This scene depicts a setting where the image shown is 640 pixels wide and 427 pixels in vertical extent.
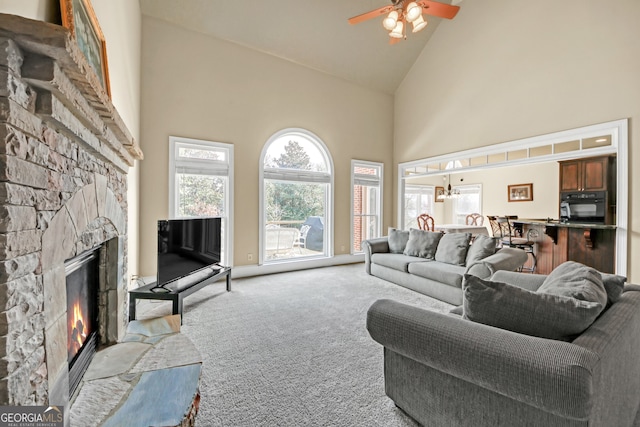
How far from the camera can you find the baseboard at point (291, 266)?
4.75 metres

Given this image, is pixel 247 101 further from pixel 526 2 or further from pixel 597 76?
pixel 597 76

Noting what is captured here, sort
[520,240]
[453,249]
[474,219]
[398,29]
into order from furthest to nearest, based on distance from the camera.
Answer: [474,219] < [520,240] < [453,249] < [398,29]

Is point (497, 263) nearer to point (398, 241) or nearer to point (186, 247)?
point (398, 241)

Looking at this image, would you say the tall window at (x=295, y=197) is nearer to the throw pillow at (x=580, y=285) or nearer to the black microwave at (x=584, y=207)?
the throw pillow at (x=580, y=285)

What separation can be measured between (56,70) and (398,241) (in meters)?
4.74

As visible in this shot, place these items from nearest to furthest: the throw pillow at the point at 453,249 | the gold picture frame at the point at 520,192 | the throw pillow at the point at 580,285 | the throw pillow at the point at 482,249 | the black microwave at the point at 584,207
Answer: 1. the throw pillow at the point at 580,285
2. the throw pillow at the point at 482,249
3. the throw pillow at the point at 453,249
4. the black microwave at the point at 584,207
5. the gold picture frame at the point at 520,192

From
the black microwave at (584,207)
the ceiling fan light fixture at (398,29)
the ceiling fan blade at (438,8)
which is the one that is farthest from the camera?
the black microwave at (584,207)

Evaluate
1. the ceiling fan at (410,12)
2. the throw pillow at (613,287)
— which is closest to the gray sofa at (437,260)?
the throw pillow at (613,287)

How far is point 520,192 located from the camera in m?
7.81

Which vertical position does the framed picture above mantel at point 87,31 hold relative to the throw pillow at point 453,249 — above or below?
above

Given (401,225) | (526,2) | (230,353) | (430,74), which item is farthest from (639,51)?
(230,353)

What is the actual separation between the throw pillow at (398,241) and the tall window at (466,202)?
17.4 feet

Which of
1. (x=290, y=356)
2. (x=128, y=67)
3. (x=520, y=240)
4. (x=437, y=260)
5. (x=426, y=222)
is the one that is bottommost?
(x=290, y=356)

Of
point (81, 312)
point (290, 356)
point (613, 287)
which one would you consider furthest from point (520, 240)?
point (81, 312)
